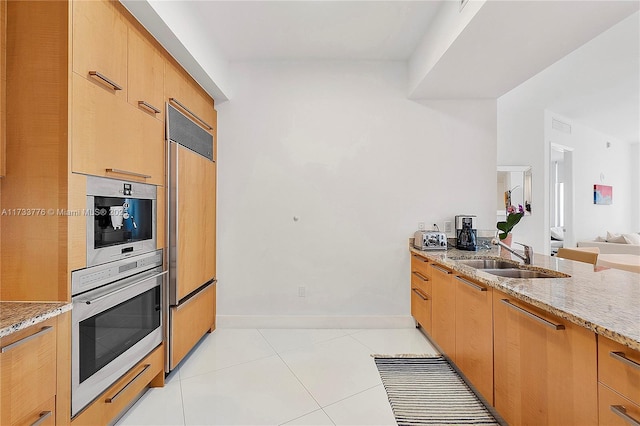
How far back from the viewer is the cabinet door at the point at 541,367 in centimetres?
104

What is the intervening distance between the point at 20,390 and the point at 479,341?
2155 millimetres

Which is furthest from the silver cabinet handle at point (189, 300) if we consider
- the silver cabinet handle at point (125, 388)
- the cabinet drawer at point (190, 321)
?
the silver cabinet handle at point (125, 388)

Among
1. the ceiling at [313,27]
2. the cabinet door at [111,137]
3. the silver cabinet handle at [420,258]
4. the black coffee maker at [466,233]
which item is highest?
the ceiling at [313,27]

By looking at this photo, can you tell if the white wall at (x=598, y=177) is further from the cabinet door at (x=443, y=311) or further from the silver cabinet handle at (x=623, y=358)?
the silver cabinet handle at (x=623, y=358)

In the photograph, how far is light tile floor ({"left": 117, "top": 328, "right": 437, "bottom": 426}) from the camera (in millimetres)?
1725

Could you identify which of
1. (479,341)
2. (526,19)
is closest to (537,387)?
(479,341)

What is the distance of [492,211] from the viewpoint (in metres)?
3.12

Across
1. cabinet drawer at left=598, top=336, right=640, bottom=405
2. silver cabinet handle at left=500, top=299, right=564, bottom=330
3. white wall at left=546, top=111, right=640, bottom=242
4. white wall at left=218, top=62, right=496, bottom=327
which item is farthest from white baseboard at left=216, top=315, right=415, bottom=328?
white wall at left=546, top=111, right=640, bottom=242

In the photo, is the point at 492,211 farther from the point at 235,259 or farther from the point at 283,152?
the point at 235,259

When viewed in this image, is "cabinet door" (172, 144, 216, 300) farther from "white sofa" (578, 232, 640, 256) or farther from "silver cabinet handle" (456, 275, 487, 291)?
"white sofa" (578, 232, 640, 256)

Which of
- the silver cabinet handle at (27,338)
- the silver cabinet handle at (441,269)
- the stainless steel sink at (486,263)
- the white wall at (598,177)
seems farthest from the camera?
the white wall at (598,177)

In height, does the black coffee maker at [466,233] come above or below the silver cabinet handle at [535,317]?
above

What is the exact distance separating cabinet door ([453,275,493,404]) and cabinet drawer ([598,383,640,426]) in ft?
2.18

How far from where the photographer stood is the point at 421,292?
2.77 m
